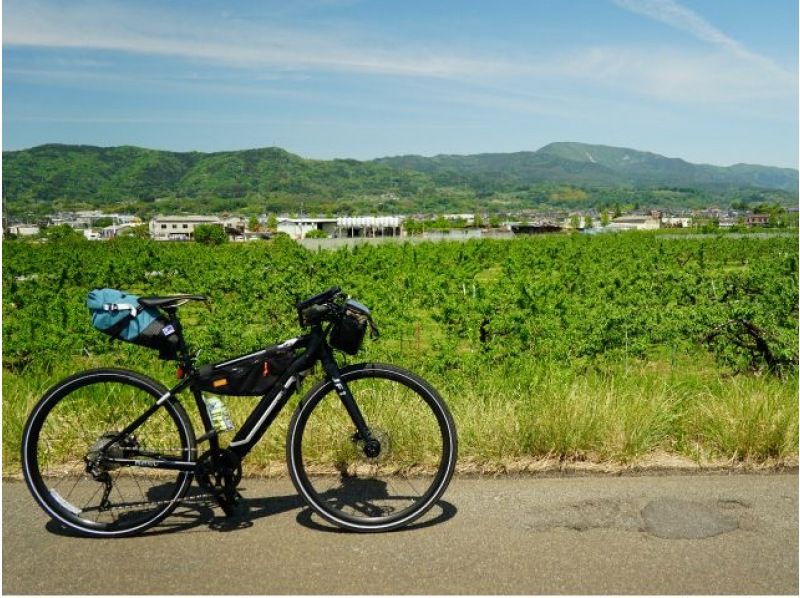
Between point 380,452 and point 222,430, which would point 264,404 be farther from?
point 380,452

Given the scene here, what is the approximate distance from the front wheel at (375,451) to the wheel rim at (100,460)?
0.71 m

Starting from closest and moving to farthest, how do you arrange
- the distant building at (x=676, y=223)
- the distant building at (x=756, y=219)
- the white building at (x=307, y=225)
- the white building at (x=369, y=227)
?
the white building at (x=369, y=227) → the distant building at (x=676, y=223) → the white building at (x=307, y=225) → the distant building at (x=756, y=219)

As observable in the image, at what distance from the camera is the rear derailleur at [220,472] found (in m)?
3.77

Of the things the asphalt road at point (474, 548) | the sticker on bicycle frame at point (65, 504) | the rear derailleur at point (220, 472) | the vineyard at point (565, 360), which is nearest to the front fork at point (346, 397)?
the asphalt road at point (474, 548)

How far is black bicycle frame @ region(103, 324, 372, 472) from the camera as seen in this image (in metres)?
3.78

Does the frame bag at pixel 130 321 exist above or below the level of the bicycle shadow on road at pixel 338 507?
above

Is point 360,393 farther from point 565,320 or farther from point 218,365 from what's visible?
point 565,320

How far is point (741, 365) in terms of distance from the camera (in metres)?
7.27

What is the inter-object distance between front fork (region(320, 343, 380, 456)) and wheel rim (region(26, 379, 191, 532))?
756 millimetres

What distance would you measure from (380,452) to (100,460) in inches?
54.5

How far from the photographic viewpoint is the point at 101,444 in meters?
3.84

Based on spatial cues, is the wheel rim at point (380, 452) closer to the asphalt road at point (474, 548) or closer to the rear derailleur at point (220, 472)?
the asphalt road at point (474, 548)

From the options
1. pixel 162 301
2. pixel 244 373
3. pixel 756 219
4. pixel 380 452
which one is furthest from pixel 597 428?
pixel 756 219

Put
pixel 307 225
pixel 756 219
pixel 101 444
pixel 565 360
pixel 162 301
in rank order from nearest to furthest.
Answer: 1. pixel 162 301
2. pixel 101 444
3. pixel 565 360
4. pixel 756 219
5. pixel 307 225
